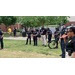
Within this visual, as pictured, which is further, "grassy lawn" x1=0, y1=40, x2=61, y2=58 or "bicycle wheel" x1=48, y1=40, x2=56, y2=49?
"bicycle wheel" x1=48, y1=40, x2=56, y2=49

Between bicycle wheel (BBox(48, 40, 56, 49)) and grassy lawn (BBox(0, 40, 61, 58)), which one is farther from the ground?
bicycle wheel (BBox(48, 40, 56, 49))

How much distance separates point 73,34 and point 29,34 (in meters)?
8.11

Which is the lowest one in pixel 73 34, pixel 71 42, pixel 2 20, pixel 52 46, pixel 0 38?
pixel 52 46

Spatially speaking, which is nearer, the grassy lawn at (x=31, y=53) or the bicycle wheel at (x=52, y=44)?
the grassy lawn at (x=31, y=53)

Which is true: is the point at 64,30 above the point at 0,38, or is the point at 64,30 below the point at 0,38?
above

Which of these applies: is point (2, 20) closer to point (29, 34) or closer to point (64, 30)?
point (29, 34)

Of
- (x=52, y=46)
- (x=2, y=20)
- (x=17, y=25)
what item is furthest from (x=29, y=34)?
(x=17, y=25)

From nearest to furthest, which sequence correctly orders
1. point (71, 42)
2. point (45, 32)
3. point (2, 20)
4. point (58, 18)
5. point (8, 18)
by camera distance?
point (71, 42) → point (45, 32) → point (58, 18) → point (8, 18) → point (2, 20)

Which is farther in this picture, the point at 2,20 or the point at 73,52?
the point at 2,20

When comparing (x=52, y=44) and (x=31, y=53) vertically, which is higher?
(x=52, y=44)

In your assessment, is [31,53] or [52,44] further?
[52,44]

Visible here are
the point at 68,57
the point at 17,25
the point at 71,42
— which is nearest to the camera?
the point at 71,42

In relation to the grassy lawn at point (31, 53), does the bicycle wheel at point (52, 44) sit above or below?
above

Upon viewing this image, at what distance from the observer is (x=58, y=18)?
1869cm
